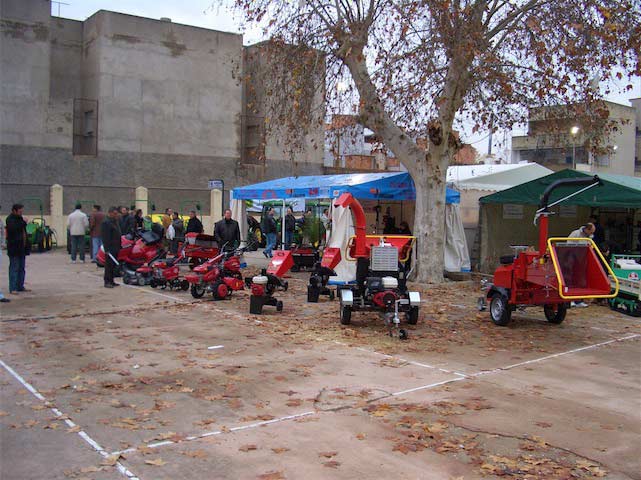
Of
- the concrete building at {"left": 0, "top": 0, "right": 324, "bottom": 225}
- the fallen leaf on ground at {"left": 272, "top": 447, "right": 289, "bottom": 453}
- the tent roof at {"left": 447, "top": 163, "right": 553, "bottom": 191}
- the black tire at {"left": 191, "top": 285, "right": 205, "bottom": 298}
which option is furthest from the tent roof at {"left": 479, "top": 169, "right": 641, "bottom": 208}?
the concrete building at {"left": 0, "top": 0, "right": 324, "bottom": 225}

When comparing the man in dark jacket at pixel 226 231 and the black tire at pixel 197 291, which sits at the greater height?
the man in dark jacket at pixel 226 231

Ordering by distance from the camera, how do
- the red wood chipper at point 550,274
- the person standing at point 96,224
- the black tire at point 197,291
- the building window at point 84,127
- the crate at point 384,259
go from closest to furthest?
1. the red wood chipper at point 550,274
2. the crate at point 384,259
3. the black tire at point 197,291
4. the person standing at point 96,224
5. the building window at point 84,127

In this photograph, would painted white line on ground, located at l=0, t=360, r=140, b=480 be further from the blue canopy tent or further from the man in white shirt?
the man in white shirt

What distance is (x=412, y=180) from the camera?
16891 millimetres

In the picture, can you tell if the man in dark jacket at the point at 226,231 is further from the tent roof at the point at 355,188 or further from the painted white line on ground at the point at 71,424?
the painted white line on ground at the point at 71,424

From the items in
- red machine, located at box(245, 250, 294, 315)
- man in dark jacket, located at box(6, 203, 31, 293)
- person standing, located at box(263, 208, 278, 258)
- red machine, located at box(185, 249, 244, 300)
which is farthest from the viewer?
person standing, located at box(263, 208, 278, 258)

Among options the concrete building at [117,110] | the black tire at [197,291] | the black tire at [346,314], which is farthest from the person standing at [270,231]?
the black tire at [346,314]

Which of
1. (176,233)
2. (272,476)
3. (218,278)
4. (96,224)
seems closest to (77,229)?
(96,224)

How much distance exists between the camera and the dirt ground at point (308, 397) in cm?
466

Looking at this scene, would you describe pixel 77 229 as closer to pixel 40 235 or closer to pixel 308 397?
pixel 40 235

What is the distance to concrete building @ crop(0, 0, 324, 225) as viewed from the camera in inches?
1170

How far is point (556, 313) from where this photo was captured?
10805 millimetres

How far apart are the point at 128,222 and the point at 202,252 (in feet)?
14.3

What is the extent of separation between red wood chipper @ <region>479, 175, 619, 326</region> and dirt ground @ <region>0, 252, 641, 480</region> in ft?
1.91
